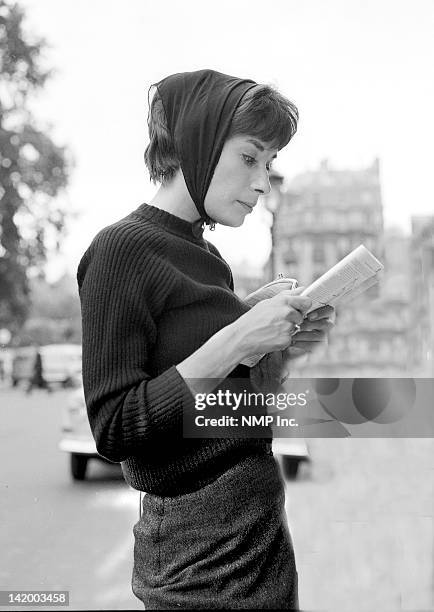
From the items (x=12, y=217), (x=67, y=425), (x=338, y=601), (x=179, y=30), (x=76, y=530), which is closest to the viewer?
(x=338, y=601)

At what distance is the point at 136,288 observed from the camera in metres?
0.71

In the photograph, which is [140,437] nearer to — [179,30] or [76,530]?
[179,30]

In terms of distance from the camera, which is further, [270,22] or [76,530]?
[76,530]

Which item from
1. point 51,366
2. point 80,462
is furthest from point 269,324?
point 51,366

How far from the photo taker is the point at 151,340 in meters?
0.72

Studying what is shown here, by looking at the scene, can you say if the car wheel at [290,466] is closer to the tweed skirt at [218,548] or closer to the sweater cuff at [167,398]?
the tweed skirt at [218,548]

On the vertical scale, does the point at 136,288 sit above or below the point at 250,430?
above

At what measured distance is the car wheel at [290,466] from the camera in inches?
39.5

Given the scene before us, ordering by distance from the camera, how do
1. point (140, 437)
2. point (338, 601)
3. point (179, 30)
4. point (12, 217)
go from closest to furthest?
point (140, 437) → point (338, 601) → point (179, 30) → point (12, 217)

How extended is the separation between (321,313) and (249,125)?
204 mm

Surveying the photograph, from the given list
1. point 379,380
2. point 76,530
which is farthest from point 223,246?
point 76,530

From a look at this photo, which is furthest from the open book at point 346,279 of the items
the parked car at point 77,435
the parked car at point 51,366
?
the parked car at point 51,366

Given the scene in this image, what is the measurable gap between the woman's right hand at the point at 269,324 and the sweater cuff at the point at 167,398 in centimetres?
6

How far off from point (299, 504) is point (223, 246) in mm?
436
